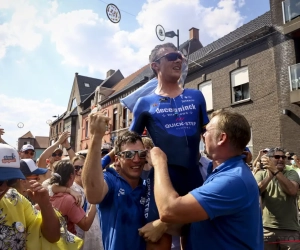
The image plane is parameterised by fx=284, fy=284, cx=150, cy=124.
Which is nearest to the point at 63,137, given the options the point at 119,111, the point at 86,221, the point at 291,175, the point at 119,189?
the point at 86,221

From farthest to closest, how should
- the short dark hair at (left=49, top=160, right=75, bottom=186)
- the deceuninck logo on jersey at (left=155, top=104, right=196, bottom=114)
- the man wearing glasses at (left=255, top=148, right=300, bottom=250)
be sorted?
1. the man wearing glasses at (left=255, top=148, right=300, bottom=250)
2. the short dark hair at (left=49, top=160, right=75, bottom=186)
3. the deceuninck logo on jersey at (left=155, top=104, right=196, bottom=114)

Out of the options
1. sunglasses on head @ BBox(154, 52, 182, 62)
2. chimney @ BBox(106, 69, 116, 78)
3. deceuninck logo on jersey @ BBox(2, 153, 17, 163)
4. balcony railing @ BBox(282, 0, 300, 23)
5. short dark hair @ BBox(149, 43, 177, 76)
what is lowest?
deceuninck logo on jersey @ BBox(2, 153, 17, 163)

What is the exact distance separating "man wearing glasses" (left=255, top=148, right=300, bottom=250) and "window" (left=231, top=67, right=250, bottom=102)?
983 cm

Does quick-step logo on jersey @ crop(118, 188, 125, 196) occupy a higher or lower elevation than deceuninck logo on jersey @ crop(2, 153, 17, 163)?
lower

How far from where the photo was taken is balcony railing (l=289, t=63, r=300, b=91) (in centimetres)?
1141

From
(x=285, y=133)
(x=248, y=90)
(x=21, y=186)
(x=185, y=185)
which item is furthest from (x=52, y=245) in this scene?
(x=248, y=90)

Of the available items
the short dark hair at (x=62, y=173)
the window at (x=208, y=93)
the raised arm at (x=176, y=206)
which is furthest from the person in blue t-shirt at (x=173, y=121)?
the window at (x=208, y=93)

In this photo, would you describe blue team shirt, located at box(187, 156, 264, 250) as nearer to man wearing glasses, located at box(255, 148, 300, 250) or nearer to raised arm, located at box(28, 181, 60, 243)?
raised arm, located at box(28, 181, 60, 243)

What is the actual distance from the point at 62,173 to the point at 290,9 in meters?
12.7

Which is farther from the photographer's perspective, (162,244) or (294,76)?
(294,76)

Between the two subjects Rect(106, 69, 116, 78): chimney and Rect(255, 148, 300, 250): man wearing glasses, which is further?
Rect(106, 69, 116, 78): chimney

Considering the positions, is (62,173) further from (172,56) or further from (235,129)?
(235,129)

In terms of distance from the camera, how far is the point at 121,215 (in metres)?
2.07

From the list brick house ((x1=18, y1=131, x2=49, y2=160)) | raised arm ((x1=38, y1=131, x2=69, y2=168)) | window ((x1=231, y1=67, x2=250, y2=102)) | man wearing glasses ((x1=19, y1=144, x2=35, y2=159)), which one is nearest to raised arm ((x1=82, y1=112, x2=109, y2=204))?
raised arm ((x1=38, y1=131, x2=69, y2=168))
